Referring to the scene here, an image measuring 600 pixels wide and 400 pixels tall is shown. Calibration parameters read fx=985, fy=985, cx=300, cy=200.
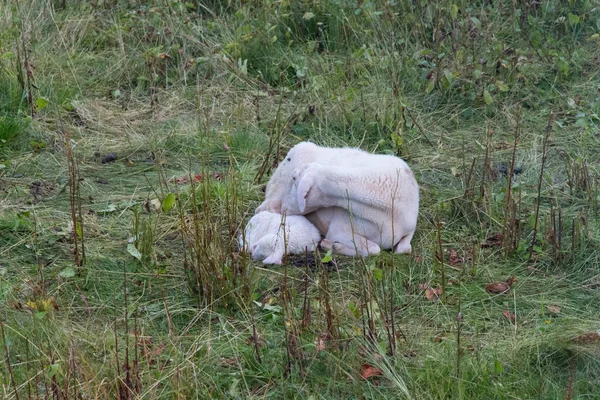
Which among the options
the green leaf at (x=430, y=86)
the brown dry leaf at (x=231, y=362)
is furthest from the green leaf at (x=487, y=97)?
the brown dry leaf at (x=231, y=362)

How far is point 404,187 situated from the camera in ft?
16.7

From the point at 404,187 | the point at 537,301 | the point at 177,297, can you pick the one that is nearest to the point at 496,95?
the point at 404,187

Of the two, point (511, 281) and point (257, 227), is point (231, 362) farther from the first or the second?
point (511, 281)

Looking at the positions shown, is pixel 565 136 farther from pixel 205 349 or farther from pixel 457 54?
pixel 205 349

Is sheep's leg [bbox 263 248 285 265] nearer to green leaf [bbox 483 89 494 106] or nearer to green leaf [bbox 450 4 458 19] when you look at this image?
green leaf [bbox 483 89 494 106]

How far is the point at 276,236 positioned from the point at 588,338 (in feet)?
5.37

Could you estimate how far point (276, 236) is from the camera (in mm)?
4996

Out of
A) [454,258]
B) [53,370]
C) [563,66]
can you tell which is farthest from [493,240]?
[53,370]

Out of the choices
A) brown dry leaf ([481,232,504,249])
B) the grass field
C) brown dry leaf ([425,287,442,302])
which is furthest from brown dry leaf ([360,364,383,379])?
brown dry leaf ([481,232,504,249])

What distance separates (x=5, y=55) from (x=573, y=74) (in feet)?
13.9

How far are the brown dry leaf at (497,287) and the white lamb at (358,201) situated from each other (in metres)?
0.49

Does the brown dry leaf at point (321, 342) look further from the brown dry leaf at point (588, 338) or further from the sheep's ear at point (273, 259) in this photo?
the brown dry leaf at point (588, 338)

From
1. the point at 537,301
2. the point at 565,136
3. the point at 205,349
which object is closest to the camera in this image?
the point at 205,349

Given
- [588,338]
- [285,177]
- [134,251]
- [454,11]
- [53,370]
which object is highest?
[454,11]
